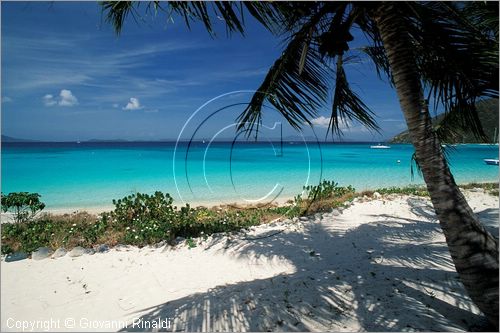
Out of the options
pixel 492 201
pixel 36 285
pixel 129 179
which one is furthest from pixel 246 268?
pixel 129 179

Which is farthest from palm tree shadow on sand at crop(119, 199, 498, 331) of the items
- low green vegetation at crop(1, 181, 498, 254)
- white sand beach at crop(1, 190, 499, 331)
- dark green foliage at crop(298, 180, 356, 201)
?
dark green foliage at crop(298, 180, 356, 201)

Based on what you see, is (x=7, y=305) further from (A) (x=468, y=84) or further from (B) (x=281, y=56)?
(A) (x=468, y=84)

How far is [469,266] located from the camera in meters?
2.66

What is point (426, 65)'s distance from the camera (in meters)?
3.72

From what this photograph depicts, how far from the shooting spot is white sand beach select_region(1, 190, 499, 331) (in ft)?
10.2

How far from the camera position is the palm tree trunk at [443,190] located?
8.62 feet

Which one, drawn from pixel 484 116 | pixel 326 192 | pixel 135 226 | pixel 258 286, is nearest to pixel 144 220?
pixel 135 226

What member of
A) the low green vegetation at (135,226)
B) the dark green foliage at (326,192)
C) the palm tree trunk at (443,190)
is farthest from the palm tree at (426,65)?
the dark green foliage at (326,192)

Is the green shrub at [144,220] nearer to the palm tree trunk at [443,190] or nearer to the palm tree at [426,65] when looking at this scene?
the palm tree at [426,65]

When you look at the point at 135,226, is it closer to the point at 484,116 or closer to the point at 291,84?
the point at 291,84

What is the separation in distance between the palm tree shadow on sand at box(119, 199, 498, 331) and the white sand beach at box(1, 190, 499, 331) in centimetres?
1

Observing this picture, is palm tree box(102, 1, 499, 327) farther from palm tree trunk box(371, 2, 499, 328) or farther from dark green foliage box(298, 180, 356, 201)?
dark green foliage box(298, 180, 356, 201)

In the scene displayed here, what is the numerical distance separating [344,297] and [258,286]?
3.58 feet

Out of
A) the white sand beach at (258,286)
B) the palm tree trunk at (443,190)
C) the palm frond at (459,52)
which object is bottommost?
the white sand beach at (258,286)
